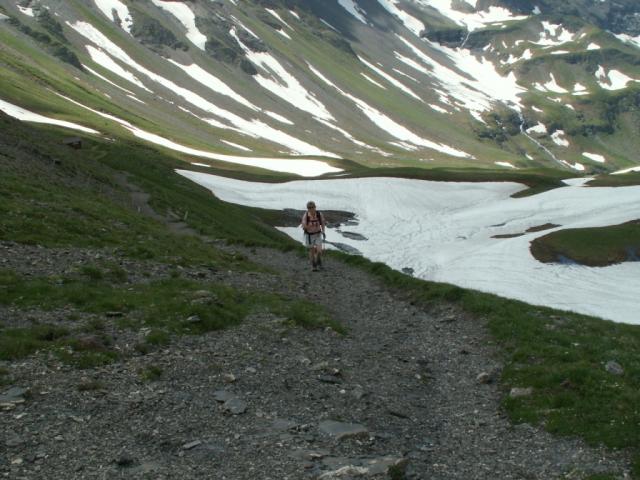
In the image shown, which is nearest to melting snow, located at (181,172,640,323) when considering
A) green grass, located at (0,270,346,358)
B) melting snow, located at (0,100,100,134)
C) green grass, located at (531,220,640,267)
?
green grass, located at (531,220,640,267)

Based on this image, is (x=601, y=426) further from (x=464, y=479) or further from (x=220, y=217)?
(x=220, y=217)

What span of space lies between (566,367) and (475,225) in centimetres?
5425

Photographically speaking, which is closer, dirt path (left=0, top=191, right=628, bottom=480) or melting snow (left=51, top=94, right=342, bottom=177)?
dirt path (left=0, top=191, right=628, bottom=480)

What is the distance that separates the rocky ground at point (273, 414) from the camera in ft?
37.7

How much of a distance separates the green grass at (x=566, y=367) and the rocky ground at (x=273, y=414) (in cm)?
64

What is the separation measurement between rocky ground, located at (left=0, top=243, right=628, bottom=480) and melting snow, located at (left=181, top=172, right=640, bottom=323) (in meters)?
25.8

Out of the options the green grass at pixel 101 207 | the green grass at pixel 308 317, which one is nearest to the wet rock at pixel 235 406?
the green grass at pixel 308 317

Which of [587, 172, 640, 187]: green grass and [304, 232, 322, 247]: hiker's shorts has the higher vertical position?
[587, 172, 640, 187]: green grass

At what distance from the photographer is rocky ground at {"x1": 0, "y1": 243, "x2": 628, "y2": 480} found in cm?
1150

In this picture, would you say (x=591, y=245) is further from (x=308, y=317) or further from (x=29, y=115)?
(x=29, y=115)

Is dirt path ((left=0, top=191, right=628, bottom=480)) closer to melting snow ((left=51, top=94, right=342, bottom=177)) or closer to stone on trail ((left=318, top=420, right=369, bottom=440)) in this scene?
stone on trail ((left=318, top=420, right=369, bottom=440))

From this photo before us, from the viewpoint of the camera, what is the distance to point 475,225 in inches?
2768

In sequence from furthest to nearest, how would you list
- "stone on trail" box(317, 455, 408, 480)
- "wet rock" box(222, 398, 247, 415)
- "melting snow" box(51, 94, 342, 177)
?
1. "melting snow" box(51, 94, 342, 177)
2. "wet rock" box(222, 398, 247, 415)
3. "stone on trail" box(317, 455, 408, 480)

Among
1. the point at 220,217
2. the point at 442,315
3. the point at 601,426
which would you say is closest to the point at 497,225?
the point at 220,217
